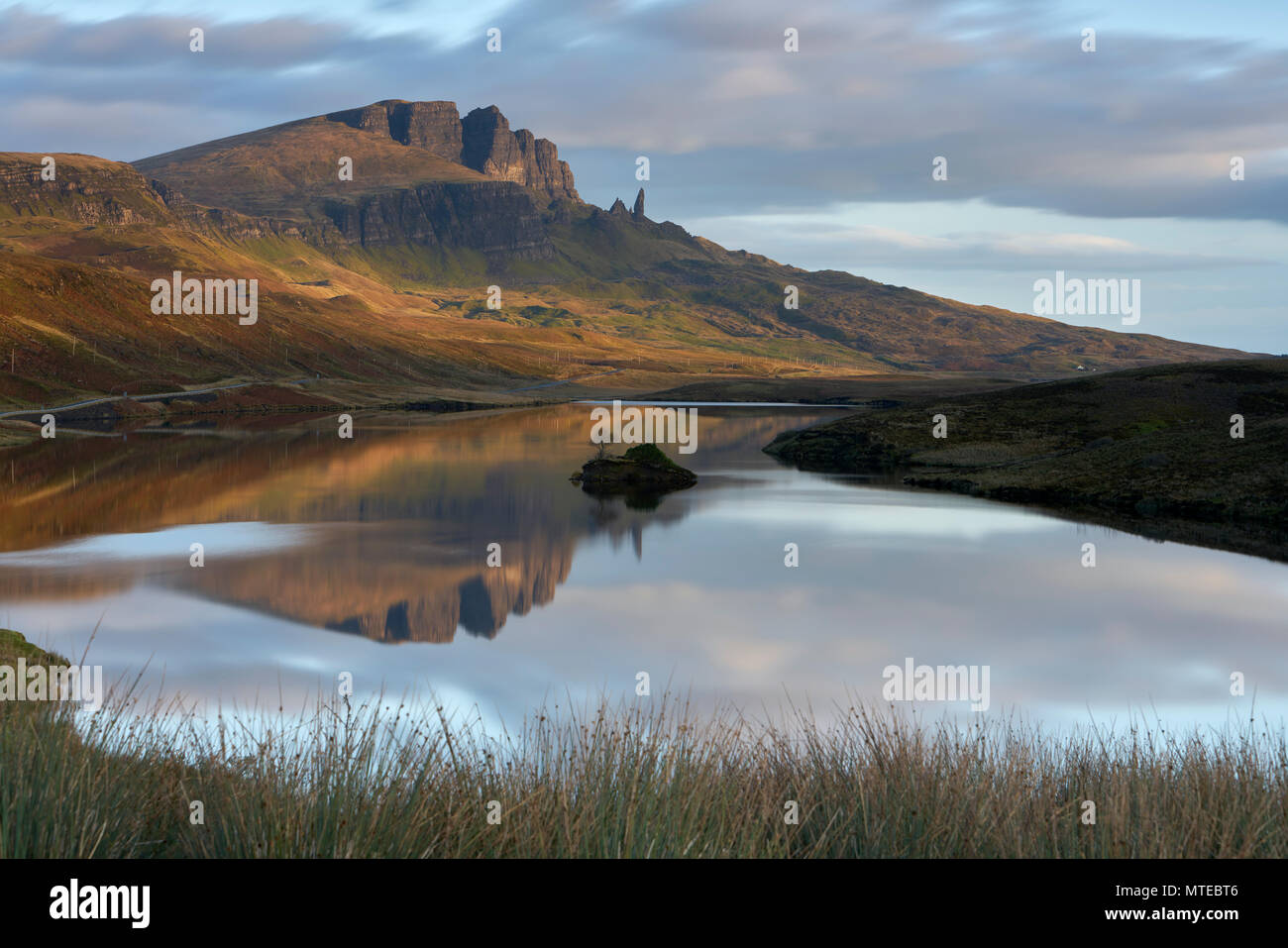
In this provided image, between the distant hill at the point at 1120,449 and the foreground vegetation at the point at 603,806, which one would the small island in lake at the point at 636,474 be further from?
the foreground vegetation at the point at 603,806

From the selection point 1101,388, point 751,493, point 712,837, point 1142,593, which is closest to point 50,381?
point 751,493

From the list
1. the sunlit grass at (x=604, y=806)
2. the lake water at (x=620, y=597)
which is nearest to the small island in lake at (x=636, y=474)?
the lake water at (x=620, y=597)

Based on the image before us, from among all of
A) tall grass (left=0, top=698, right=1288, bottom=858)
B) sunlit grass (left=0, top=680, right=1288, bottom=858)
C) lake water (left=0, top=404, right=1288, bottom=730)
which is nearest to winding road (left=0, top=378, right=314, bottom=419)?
lake water (left=0, top=404, right=1288, bottom=730)

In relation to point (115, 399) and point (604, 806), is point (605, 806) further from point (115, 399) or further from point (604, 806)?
point (115, 399)

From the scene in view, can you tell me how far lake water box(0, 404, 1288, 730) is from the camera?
1047 inches

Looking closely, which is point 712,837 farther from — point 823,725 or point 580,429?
point 580,429

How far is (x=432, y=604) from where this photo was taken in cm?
3619

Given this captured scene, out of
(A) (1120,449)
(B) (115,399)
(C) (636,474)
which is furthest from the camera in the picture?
(B) (115,399)

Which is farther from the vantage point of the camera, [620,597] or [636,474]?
[636,474]

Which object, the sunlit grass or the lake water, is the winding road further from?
the sunlit grass

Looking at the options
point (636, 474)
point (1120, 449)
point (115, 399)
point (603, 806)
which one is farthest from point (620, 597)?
point (115, 399)

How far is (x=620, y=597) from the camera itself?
38.9m
